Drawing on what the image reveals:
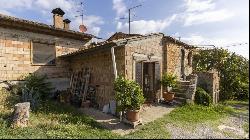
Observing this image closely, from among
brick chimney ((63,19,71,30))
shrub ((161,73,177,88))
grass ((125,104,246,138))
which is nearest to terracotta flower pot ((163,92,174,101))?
shrub ((161,73,177,88))

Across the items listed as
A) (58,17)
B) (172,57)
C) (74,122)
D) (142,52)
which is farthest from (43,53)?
(172,57)

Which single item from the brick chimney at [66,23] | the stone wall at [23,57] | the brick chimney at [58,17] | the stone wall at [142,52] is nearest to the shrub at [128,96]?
the stone wall at [142,52]

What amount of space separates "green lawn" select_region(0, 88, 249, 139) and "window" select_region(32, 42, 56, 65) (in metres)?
2.52

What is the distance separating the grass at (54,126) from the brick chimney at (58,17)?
5.99 metres

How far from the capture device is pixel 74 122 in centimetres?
768

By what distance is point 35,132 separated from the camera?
21.6 feet

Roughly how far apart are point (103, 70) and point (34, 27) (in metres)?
4.14

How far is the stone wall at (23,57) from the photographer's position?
33.6ft

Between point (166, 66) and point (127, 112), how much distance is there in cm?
516

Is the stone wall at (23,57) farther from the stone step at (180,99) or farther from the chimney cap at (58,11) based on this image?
the stone step at (180,99)

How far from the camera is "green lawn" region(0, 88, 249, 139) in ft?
21.6

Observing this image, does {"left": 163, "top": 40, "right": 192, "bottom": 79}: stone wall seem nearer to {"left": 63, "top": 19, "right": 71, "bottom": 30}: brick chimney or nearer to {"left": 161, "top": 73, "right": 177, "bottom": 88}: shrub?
{"left": 161, "top": 73, "right": 177, "bottom": 88}: shrub

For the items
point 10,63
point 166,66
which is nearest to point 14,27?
point 10,63

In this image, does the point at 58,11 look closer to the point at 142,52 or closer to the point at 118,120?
the point at 142,52
